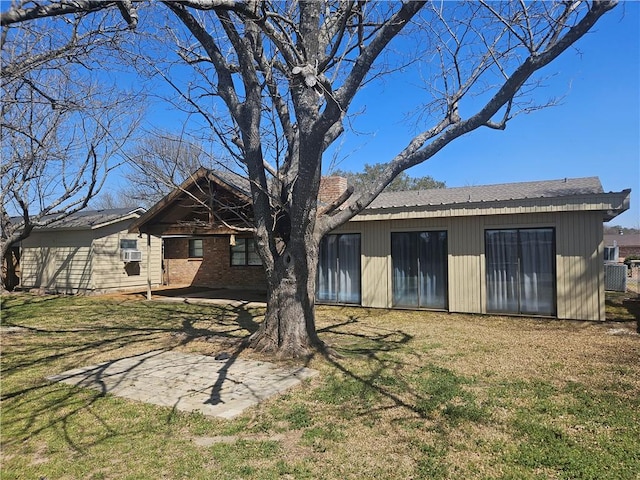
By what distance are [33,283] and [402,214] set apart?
15747 millimetres

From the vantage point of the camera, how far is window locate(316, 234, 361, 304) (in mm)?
12422

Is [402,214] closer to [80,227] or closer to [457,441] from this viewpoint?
[457,441]

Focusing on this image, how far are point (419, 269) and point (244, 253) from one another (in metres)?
8.74

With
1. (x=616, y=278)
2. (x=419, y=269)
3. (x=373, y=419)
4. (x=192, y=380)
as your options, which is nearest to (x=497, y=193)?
(x=419, y=269)

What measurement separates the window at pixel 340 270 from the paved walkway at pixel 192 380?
643 cm

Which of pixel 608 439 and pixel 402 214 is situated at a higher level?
pixel 402 214

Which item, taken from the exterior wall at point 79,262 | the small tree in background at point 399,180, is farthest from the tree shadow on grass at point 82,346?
the small tree in background at point 399,180

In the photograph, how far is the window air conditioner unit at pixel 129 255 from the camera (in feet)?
56.9

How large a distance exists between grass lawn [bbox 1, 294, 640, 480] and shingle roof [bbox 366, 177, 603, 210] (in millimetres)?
3561

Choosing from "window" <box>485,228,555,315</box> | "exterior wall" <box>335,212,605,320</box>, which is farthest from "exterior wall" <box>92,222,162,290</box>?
"window" <box>485,228,555,315</box>

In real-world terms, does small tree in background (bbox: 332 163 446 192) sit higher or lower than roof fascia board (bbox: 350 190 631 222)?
higher

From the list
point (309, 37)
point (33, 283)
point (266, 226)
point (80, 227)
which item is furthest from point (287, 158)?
point (33, 283)

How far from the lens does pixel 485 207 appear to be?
10.1 m

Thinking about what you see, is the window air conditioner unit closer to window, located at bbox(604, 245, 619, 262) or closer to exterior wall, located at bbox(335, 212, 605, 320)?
exterior wall, located at bbox(335, 212, 605, 320)
